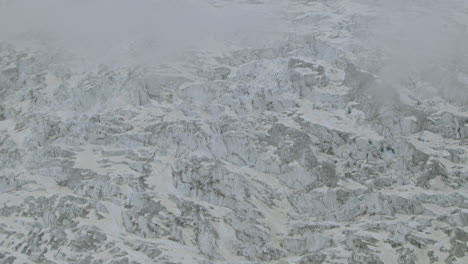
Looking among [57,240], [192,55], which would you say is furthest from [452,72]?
[57,240]

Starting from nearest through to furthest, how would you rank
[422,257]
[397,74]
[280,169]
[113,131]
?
[422,257] < [280,169] < [113,131] < [397,74]

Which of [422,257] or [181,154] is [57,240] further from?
[422,257]

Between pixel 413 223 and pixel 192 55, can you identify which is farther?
pixel 192 55

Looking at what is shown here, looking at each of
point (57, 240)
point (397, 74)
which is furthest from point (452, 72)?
point (57, 240)

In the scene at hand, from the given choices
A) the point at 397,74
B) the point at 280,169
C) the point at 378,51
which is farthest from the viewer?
the point at 378,51

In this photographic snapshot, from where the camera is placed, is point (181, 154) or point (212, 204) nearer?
point (212, 204)

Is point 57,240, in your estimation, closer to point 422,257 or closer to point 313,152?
point 313,152
